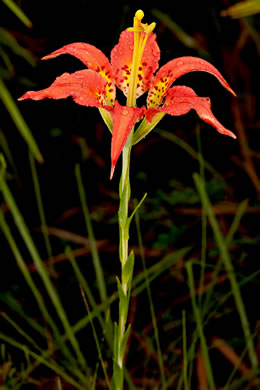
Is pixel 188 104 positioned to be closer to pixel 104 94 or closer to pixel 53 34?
pixel 104 94

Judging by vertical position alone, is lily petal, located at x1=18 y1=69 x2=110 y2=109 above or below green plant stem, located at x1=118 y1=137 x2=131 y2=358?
above

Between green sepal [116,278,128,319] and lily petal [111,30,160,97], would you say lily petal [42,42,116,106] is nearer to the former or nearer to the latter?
lily petal [111,30,160,97]

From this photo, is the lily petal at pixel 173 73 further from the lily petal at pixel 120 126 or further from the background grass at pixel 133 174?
the background grass at pixel 133 174

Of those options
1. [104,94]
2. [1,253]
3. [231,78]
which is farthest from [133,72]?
[231,78]

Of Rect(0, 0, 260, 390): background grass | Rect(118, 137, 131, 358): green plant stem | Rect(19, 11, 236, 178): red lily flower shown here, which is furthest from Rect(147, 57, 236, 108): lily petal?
Rect(0, 0, 260, 390): background grass

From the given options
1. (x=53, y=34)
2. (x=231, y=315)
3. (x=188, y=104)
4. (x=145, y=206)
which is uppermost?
(x=53, y=34)

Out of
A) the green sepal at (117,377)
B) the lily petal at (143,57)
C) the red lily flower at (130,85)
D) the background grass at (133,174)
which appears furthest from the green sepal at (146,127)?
the background grass at (133,174)
